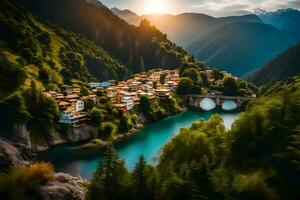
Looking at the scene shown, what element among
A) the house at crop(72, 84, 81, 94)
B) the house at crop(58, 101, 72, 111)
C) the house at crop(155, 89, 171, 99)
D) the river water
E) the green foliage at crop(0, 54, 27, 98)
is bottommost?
the river water

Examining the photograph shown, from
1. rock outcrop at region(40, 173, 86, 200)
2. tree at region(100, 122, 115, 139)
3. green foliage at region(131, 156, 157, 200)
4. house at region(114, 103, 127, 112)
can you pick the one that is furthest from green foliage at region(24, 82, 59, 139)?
green foliage at region(131, 156, 157, 200)

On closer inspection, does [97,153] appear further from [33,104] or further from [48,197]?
[48,197]

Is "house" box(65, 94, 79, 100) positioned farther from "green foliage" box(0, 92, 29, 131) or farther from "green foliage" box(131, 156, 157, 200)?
"green foliage" box(131, 156, 157, 200)

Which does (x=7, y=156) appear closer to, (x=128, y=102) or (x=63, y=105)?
(x=63, y=105)

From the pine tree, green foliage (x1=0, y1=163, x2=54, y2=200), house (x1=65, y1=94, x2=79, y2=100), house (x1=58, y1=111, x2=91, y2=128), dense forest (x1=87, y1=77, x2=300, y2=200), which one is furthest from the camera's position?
house (x1=65, y1=94, x2=79, y2=100)

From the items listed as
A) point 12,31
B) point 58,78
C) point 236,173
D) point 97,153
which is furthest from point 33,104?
point 236,173

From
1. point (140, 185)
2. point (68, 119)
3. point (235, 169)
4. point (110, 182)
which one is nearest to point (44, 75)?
point (68, 119)

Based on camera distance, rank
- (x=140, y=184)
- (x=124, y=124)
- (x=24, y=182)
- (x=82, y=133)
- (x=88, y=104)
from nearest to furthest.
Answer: (x=24, y=182)
(x=140, y=184)
(x=82, y=133)
(x=88, y=104)
(x=124, y=124)
